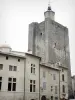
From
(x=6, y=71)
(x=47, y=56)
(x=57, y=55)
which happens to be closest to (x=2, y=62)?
(x=6, y=71)

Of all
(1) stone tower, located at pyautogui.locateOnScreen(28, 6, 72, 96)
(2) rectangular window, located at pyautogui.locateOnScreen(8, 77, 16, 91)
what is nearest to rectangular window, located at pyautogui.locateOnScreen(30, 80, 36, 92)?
(2) rectangular window, located at pyautogui.locateOnScreen(8, 77, 16, 91)

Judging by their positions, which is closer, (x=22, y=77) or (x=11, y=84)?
(x=11, y=84)

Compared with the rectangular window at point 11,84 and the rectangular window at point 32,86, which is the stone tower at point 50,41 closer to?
the rectangular window at point 32,86

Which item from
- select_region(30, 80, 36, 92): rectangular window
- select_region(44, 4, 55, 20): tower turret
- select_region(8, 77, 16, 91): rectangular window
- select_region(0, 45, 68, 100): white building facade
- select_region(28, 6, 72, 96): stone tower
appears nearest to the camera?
select_region(0, 45, 68, 100): white building facade

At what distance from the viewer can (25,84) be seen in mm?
29016

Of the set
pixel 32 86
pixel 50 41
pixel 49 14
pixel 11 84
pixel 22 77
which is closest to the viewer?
pixel 11 84

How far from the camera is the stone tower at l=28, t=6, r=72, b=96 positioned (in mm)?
52656

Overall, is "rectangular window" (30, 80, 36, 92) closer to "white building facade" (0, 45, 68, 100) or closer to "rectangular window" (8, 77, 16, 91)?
"white building facade" (0, 45, 68, 100)

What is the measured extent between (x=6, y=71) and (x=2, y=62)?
1.54 metres

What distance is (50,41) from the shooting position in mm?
53312

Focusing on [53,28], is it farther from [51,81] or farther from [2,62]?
[2,62]

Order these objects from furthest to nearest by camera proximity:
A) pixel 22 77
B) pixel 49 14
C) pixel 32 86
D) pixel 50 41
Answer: pixel 49 14
pixel 50 41
pixel 32 86
pixel 22 77

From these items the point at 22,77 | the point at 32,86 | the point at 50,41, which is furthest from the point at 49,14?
the point at 22,77

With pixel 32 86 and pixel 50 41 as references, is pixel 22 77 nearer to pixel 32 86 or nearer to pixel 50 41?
pixel 32 86
